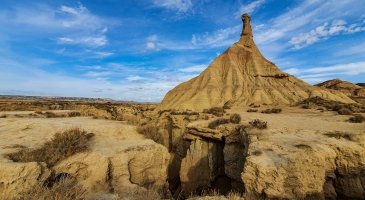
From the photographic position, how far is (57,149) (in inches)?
349

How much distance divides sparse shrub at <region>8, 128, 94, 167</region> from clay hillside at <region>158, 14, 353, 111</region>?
28928 millimetres

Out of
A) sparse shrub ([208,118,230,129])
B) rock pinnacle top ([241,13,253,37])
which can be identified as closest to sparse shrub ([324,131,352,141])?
sparse shrub ([208,118,230,129])

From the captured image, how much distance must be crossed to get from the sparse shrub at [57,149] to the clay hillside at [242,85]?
28928mm

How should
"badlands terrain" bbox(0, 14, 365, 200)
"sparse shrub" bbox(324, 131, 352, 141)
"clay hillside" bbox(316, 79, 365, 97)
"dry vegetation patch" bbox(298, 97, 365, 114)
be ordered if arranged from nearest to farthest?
1. "badlands terrain" bbox(0, 14, 365, 200)
2. "sparse shrub" bbox(324, 131, 352, 141)
3. "dry vegetation patch" bbox(298, 97, 365, 114)
4. "clay hillside" bbox(316, 79, 365, 97)

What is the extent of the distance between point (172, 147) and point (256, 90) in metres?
26.3

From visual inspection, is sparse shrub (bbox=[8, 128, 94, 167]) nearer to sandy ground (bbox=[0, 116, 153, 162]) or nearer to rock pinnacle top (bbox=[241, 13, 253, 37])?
sandy ground (bbox=[0, 116, 153, 162])

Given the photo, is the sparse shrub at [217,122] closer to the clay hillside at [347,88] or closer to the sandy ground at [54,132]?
the sandy ground at [54,132]

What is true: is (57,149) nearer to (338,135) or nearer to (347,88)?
(338,135)

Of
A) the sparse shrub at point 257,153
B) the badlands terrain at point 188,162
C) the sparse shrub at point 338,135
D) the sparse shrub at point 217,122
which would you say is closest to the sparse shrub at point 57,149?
the badlands terrain at point 188,162

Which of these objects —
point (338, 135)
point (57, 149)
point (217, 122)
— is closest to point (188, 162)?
point (217, 122)

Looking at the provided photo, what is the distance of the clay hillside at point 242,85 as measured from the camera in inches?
1583

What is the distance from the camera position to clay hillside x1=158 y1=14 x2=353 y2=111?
40.2 meters

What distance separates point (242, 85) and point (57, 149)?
38.0m

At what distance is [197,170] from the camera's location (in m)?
14.4
